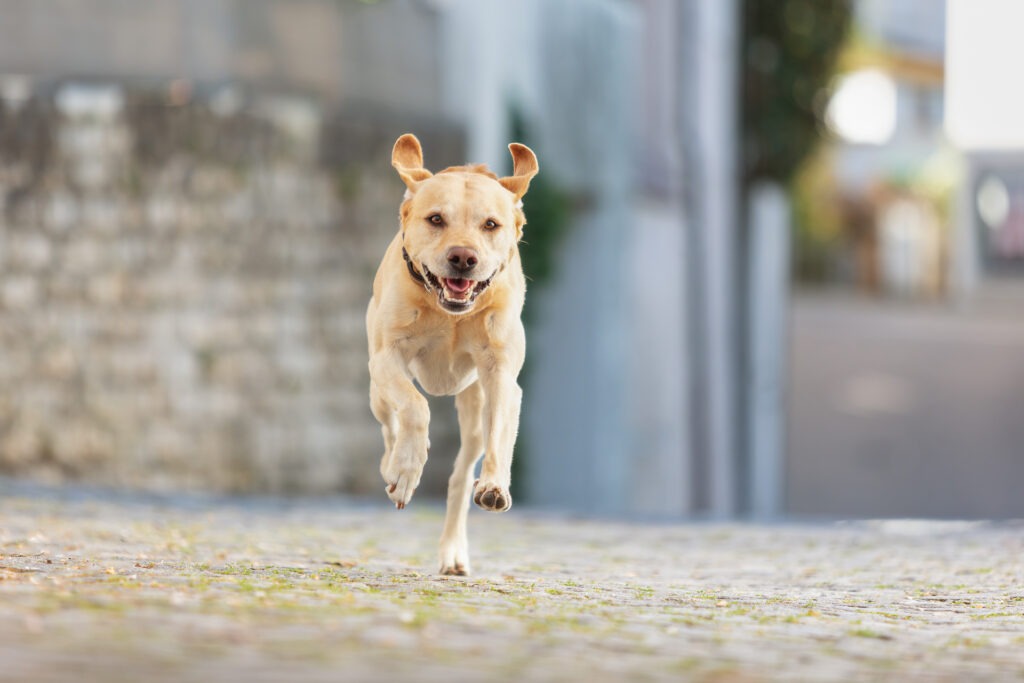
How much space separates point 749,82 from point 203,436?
45.2ft

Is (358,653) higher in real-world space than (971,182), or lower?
lower

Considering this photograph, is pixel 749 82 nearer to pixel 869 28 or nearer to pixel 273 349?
pixel 273 349

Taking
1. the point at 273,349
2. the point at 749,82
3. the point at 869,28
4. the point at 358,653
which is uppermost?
the point at 869,28

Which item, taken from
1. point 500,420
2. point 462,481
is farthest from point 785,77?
point 500,420

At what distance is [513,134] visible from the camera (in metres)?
16.8

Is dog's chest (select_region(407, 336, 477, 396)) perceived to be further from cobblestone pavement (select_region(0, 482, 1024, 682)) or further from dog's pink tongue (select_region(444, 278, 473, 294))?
cobblestone pavement (select_region(0, 482, 1024, 682))

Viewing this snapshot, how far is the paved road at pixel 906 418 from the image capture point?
2802 centimetres

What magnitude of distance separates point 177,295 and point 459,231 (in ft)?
25.6

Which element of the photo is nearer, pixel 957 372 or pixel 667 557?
pixel 667 557

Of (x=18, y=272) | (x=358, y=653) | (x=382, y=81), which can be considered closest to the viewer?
(x=358, y=653)

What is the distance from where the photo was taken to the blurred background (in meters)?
13.6

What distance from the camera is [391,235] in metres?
14.5

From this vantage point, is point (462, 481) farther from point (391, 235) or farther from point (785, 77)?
point (785, 77)

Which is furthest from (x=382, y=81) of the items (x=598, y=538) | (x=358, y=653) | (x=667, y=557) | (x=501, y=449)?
(x=358, y=653)
